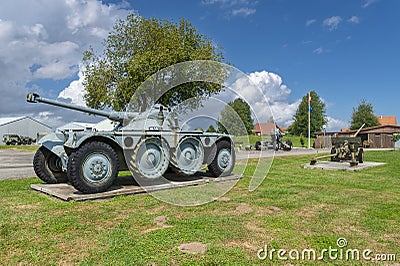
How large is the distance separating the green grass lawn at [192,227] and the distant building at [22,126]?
6278 cm

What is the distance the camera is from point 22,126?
216 feet

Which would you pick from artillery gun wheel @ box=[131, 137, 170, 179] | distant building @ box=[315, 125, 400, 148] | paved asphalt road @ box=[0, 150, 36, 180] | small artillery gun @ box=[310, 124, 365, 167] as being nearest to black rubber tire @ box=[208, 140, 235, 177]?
artillery gun wheel @ box=[131, 137, 170, 179]

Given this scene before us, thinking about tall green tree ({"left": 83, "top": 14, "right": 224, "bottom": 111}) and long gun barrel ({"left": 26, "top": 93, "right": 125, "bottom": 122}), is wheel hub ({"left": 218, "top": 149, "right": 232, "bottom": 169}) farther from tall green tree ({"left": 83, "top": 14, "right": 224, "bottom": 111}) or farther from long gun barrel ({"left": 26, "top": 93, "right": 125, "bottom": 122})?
tall green tree ({"left": 83, "top": 14, "right": 224, "bottom": 111})

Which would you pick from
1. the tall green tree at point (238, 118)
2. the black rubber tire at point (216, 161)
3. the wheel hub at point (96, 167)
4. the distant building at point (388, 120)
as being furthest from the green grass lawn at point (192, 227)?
the distant building at point (388, 120)

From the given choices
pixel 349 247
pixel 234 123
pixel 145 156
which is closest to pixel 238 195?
pixel 234 123

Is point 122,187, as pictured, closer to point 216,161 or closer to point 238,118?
point 216,161

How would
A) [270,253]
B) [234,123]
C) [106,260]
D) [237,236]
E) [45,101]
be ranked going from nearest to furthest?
[106,260] → [270,253] → [237,236] → [234,123] → [45,101]

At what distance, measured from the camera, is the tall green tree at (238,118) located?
651cm

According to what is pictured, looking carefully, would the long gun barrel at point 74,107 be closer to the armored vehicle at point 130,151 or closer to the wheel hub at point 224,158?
the armored vehicle at point 130,151

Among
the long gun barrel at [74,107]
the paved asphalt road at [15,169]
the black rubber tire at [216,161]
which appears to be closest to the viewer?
the long gun barrel at [74,107]

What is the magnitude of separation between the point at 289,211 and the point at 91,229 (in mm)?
3399

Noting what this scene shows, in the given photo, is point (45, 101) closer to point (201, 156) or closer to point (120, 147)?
point (120, 147)

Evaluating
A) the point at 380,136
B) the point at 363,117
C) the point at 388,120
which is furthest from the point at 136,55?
the point at 388,120

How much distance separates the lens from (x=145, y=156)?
302 inches
